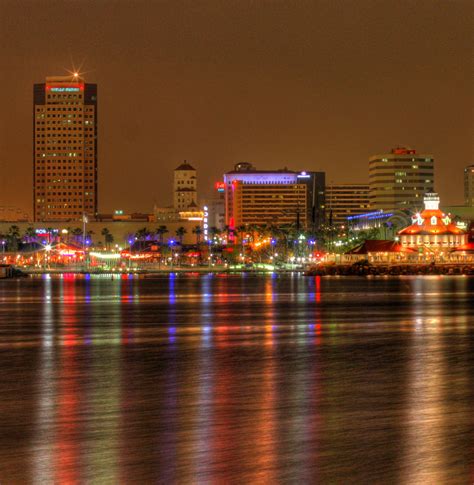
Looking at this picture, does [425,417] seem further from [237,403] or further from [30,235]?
[30,235]

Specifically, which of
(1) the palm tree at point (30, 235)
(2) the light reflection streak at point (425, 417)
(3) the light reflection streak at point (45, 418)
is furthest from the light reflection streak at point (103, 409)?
(1) the palm tree at point (30, 235)

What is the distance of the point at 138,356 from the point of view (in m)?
28.8

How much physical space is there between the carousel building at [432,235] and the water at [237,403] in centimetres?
9366

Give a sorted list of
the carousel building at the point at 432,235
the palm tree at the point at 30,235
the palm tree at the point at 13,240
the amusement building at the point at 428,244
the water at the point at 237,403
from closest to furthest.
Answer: the water at the point at 237,403 < the carousel building at the point at 432,235 < the amusement building at the point at 428,244 < the palm tree at the point at 13,240 < the palm tree at the point at 30,235

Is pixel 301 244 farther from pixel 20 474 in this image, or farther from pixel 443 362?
pixel 20 474

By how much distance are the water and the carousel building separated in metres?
93.7

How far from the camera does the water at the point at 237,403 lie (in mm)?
14258

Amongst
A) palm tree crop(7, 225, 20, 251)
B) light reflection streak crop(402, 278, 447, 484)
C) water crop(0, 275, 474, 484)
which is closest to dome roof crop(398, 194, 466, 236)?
palm tree crop(7, 225, 20, 251)

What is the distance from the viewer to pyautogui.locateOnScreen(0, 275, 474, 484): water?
14258mm

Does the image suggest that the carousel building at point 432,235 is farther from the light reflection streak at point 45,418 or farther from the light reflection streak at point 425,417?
the light reflection streak at point 45,418

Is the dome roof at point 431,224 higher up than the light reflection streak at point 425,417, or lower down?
higher up

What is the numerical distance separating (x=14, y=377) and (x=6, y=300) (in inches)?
1644

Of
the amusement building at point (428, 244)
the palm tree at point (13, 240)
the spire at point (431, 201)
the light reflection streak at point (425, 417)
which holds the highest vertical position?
the spire at point (431, 201)

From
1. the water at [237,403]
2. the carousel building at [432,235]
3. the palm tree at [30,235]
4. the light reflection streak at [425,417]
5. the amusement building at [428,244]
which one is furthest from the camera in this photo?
the palm tree at [30,235]
